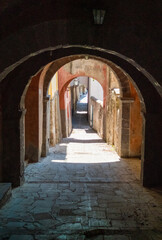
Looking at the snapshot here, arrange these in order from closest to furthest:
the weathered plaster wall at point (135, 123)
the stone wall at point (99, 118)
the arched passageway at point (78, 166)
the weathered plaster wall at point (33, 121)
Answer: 1. the arched passageway at point (78, 166)
2. the weathered plaster wall at point (33, 121)
3. the weathered plaster wall at point (135, 123)
4. the stone wall at point (99, 118)

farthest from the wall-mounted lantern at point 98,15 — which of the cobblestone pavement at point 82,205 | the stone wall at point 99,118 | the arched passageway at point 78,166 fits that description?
the stone wall at point 99,118

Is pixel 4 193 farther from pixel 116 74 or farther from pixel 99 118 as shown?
pixel 99 118

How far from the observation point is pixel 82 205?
4.87m

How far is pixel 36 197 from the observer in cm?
522

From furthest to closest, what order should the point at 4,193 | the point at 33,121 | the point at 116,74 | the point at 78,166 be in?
the point at 116,74 < the point at 33,121 < the point at 78,166 < the point at 4,193

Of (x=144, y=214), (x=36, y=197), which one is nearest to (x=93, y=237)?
(x=144, y=214)

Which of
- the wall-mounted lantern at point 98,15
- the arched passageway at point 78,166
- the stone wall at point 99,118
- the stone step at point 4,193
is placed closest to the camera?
the wall-mounted lantern at point 98,15

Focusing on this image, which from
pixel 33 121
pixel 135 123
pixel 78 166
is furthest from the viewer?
pixel 135 123

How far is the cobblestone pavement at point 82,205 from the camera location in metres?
3.86

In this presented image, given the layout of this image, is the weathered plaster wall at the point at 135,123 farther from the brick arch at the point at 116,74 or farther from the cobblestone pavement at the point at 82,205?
the cobblestone pavement at the point at 82,205

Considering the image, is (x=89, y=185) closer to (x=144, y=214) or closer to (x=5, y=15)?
(x=144, y=214)

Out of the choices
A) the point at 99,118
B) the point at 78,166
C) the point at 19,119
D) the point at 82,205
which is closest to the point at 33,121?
the point at 78,166

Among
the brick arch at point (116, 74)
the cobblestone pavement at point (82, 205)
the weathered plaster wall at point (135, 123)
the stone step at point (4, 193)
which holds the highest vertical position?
the brick arch at point (116, 74)

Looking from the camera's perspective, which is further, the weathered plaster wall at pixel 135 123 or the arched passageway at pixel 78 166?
the weathered plaster wall at pixel 135 123
